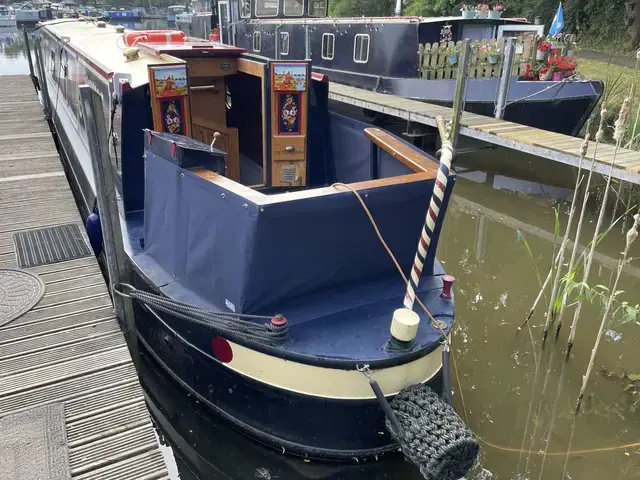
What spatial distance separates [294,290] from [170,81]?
93.5 inches

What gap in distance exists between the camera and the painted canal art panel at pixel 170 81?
15.9ft

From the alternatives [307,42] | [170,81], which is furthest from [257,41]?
[170,81]

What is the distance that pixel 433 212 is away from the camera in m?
3.34

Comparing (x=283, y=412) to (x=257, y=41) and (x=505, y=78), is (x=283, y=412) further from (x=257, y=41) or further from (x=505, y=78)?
(x=257, y=41)

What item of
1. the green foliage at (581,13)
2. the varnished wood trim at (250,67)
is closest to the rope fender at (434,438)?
the varnished wood trim at (250,67)

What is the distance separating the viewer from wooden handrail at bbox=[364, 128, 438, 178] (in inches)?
166

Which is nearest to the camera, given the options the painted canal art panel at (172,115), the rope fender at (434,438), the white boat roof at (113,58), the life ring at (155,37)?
the rope fender at (434,438)

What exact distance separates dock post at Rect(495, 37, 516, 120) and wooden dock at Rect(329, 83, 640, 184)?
1.20 feet

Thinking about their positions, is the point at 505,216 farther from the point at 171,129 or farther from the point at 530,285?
the point at 171,129

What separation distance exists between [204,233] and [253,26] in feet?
40.2

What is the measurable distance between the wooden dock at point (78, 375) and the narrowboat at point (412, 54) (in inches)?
303

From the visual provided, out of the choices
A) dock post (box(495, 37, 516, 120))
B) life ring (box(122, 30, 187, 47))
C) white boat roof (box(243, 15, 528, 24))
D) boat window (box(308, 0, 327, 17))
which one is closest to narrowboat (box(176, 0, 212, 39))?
white boat roof (box(243, 15, 528, 24))

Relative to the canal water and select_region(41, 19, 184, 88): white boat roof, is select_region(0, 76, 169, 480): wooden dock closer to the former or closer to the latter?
the canal water

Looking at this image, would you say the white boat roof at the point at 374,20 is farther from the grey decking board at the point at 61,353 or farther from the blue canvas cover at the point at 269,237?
the grey decking board at the point at 61,353
